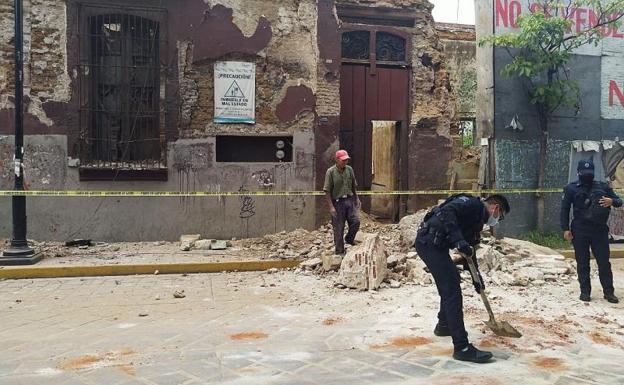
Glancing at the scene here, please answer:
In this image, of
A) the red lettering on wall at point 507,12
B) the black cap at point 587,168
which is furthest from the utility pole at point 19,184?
the red lettering on wall at point 507,12

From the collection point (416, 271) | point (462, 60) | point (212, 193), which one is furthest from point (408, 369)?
point (462, 60)

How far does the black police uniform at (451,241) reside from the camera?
4.75 metres

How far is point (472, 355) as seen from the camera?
4.68 m

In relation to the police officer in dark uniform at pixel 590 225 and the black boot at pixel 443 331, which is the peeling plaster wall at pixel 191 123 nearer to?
the police officer in dark uniform at pixel 590 225

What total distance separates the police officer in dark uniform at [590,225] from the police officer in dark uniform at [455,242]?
2.78 metres

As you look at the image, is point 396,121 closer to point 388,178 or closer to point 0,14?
point 388,178

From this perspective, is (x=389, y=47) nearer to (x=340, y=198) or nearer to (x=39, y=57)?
(x=340, y=198)

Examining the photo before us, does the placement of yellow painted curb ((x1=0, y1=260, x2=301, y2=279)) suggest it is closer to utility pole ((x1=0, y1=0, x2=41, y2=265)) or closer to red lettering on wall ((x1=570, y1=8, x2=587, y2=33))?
utility pole ((x1=0, y1=0, x2=41, y2=265))

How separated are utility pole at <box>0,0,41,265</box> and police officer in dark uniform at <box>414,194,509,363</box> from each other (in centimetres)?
678

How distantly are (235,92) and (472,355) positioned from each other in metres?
7.84

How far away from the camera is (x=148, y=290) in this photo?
7727mm

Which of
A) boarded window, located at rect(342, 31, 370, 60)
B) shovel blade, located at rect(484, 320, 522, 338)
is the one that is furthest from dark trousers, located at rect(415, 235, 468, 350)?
boarded window, located at rect(342, 31, 370, 60)

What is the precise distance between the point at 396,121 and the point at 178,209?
16.7ft

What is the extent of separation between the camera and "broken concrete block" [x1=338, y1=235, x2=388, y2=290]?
753 centimetres
